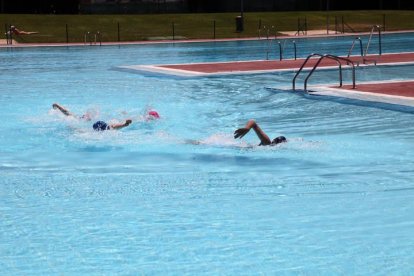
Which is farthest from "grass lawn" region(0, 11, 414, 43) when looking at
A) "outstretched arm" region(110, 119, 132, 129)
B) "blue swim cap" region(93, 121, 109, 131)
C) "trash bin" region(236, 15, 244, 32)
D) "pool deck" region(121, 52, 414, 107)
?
"blue swim cap" region(93, 121, 109, 131)

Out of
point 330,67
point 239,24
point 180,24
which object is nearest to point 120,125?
point 330,67

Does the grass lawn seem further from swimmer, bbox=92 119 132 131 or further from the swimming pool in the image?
swimmer, bbox=92 119 132 131

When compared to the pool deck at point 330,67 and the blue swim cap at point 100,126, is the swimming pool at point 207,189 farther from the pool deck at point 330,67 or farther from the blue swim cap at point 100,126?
the pool deck at point 330,67

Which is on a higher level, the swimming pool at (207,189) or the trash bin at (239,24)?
the trash bin at (239,24)

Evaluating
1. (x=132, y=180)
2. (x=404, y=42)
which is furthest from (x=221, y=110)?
(x=404, y=42)

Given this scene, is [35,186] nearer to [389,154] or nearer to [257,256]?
[257,256]

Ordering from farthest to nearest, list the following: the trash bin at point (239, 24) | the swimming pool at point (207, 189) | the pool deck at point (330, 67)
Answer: the trash bin at point (239, 24) → the pool deck at point (330, 67) → the swimming pool at point (207, 189)

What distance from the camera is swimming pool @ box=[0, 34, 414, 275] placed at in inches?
319

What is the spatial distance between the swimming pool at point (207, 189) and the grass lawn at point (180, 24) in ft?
113

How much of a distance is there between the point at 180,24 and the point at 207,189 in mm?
49873

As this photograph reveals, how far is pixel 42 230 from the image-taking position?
9.06 m

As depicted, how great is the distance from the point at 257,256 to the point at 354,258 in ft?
2.80

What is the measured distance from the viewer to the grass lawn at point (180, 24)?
2163 inches

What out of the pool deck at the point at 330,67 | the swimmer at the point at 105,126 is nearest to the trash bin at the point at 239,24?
the pool deck at the point at 330,67
